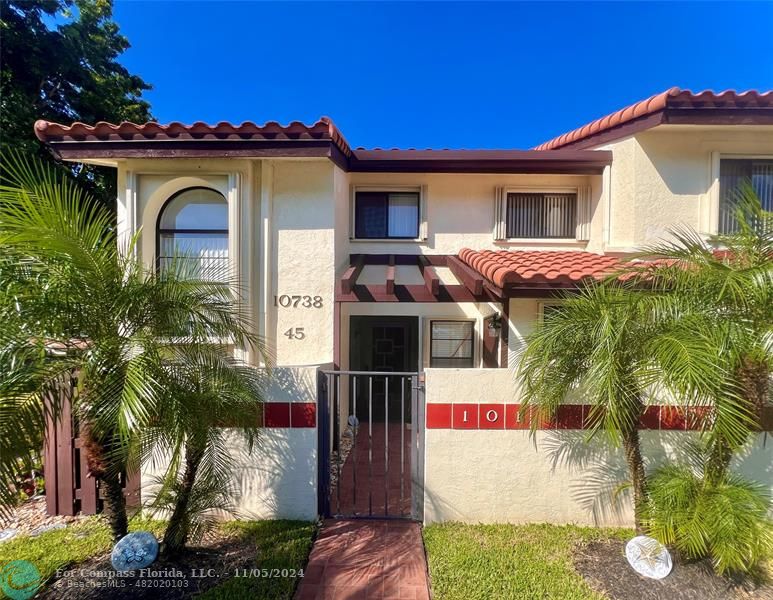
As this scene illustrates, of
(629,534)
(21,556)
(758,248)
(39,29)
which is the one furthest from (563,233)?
(39,29)

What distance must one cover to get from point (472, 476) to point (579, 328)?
3013 millimetres

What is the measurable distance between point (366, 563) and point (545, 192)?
936 centimetres

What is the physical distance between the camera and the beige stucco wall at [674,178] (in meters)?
8.10

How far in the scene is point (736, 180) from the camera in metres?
8.24

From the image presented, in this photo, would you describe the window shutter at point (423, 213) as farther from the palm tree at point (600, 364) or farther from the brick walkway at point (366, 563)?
the brick walkway at point (366, 563)

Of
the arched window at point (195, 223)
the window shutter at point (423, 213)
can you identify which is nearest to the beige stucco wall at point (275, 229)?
the arched window at point (195, 223)

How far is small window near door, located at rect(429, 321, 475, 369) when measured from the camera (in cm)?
1009

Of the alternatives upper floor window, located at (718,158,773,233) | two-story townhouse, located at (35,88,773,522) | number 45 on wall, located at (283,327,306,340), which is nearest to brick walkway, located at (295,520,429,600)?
two-story townhouse, located at (35,88,773,522)

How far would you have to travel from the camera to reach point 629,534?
5684mm

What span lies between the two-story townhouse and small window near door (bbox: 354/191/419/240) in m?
0.04

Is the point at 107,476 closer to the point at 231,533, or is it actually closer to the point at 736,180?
the point at 231,533

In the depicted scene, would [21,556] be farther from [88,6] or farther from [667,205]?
[88,6]

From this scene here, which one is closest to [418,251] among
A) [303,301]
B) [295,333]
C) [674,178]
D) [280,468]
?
[303,301]

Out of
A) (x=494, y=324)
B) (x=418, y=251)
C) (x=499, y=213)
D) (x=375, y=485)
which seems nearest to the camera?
(x=375, y=485)
